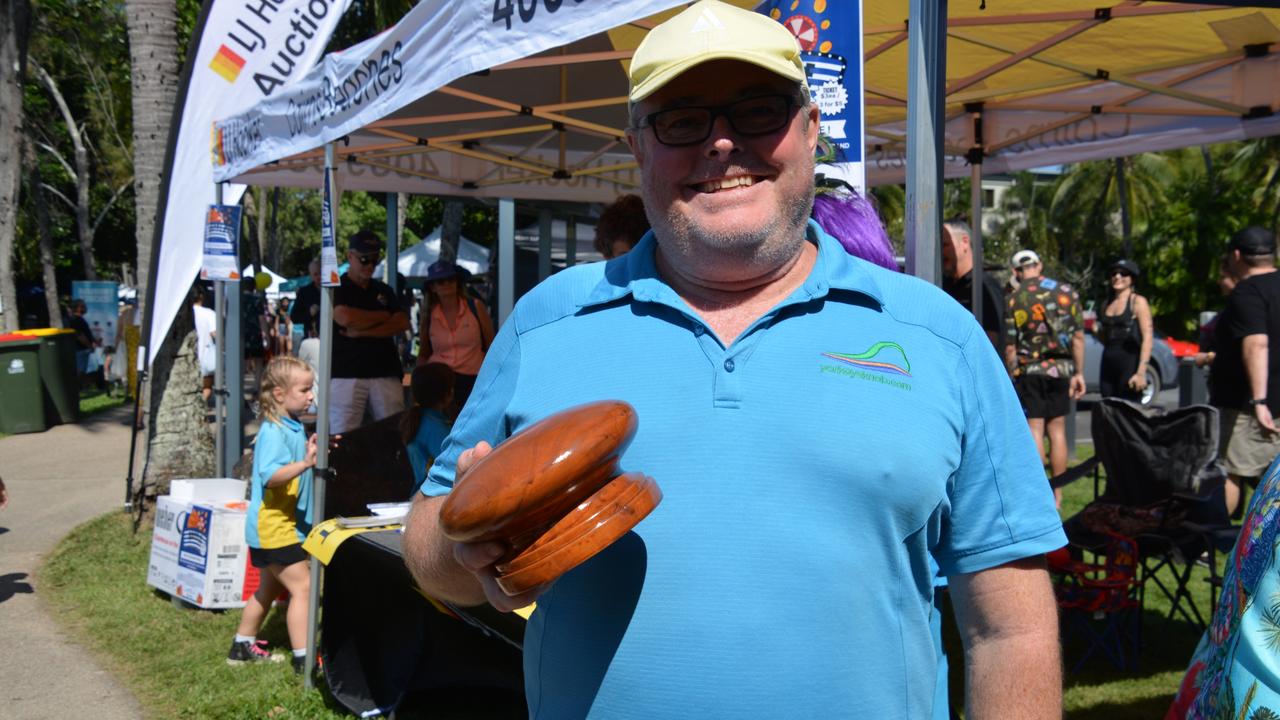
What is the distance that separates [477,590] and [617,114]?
6.95m

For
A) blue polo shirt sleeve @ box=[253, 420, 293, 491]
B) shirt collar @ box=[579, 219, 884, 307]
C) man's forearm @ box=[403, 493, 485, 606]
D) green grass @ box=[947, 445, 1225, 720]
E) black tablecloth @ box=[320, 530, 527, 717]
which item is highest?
shirt collar @ box=[579, 219, 884, 307]

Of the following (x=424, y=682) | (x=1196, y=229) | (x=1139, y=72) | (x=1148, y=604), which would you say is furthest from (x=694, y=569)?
(x=1196, y=229)

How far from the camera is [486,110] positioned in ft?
25.3

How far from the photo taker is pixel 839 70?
9.91 ft

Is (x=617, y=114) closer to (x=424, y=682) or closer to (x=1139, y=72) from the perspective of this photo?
(x=1139, y=72)

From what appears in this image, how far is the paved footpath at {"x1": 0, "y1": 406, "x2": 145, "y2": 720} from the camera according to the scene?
5191mm

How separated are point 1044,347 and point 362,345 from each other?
5219 mm

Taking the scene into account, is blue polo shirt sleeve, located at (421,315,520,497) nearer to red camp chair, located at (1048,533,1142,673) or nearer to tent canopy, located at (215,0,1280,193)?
tent canopy, located at (215,0,1280,193)

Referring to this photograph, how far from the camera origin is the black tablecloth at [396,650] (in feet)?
15.4

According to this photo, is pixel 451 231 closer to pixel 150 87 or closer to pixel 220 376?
Result: pixel 150 87

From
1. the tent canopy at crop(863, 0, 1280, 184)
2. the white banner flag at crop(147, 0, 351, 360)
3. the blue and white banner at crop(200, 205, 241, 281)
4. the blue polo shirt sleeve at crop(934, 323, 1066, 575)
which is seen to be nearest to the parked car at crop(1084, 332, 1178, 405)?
the tent canopy at crop(863, 0, 1280, 184)

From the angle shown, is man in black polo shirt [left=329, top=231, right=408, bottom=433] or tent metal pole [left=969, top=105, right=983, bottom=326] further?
man in black polo shirt [left=329, top=231, right=408, bottom=433]

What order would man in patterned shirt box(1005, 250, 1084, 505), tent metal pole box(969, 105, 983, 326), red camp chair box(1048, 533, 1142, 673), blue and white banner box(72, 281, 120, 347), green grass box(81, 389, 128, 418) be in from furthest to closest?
blue and white banner box(72, 281, 120, 347) < green grass box(81, 389, 128, 418) < man in patterned shirt box(1005, 250, 1084, 505) < tent metal pole box(969, 105, 983, 326) < red camp chair box(1048, 533, 1142, 673)

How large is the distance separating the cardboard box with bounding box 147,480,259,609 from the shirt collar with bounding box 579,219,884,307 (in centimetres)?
538
